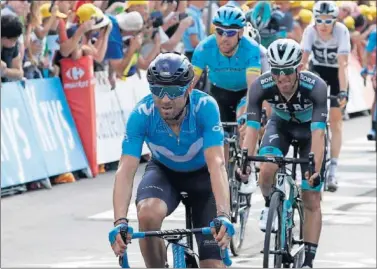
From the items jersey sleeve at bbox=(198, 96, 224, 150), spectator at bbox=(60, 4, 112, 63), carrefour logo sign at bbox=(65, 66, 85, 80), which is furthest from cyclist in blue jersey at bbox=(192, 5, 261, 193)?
jersey sleeve at bbox=(198, 96, 224, 150)

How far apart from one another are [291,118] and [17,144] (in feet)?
17.3

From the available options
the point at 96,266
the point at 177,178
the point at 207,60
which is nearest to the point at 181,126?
the point at 177,178

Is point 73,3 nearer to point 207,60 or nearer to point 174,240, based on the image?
point 207,60

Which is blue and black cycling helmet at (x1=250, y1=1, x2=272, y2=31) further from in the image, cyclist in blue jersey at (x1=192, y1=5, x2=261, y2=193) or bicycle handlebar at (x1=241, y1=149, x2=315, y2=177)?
bicycle handlebar at (x1=241, y1=149, x2=315, y2=177)

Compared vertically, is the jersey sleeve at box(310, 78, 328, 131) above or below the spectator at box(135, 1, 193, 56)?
above

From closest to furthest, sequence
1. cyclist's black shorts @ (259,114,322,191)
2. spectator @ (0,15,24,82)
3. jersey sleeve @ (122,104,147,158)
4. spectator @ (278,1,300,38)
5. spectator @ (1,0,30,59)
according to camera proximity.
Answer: jersey sleeve @ (122,104,147,158), cyclist's black shorts @ (259,114,322,191), spectator @ (0,15,24,82), spectator @ (1,0,30,59), spectator @ (278,1,300,38)

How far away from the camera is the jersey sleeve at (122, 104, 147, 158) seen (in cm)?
712

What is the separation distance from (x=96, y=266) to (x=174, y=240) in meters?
4.01

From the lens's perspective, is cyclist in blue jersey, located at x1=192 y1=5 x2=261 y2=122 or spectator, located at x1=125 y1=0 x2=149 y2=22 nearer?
cyclist in blue jersey, located at x1=192 y1=5 x2=261 y2=122

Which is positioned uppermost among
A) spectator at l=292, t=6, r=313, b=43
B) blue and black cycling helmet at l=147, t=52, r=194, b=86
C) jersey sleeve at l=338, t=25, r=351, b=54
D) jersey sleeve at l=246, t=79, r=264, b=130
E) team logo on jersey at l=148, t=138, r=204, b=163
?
blue and black cycling helmet at l=147, t=52, r=194, b=86

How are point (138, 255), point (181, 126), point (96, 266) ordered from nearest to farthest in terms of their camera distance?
1. point (181, 126)
2. point (96, 266)
3. point (138, 255)

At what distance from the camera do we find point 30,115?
1509 centimetres

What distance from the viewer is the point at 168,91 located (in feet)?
23.0

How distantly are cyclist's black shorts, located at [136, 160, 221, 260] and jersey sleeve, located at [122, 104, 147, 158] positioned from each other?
34 centimetres
